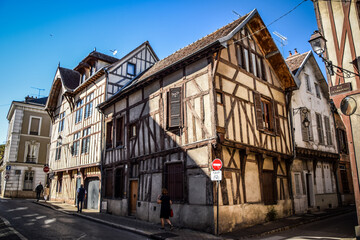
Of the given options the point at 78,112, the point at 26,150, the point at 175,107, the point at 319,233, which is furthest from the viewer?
the point at 26,150

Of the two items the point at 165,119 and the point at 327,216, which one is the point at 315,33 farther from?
the point at 327,216

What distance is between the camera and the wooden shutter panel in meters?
10.2

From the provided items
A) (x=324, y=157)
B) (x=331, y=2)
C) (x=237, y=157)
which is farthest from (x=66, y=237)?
(x=324, y=157)

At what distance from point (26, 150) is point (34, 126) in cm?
279

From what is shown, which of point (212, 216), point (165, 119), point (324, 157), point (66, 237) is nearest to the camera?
point (66, 237)

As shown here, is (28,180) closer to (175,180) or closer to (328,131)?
(175,180)

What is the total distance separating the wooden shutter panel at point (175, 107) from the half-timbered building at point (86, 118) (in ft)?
22.1

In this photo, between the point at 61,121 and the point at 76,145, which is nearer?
the point at 76,145

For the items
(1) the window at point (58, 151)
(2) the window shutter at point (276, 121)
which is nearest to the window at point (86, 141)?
(1) the window at point (58, 151)

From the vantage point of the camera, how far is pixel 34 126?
28.7 metres

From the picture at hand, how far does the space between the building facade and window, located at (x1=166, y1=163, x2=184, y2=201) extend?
547 centimetres

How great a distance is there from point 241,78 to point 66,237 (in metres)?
8.42

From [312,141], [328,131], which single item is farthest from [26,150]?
[328,131]

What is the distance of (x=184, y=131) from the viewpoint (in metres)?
9.90
